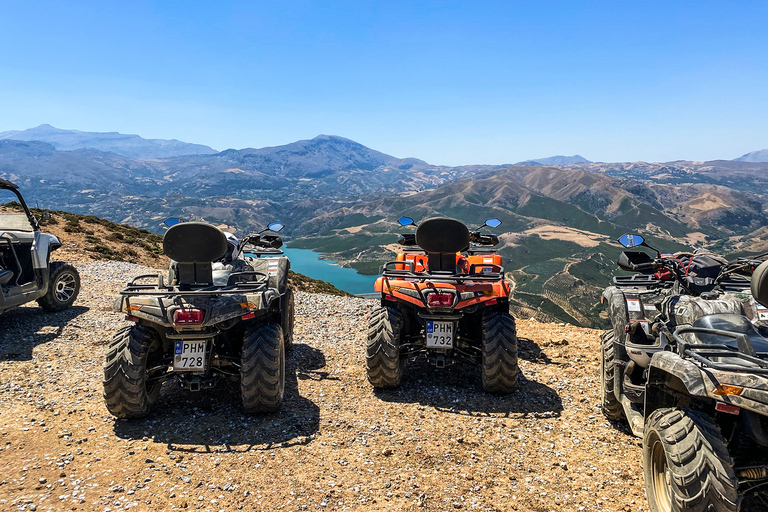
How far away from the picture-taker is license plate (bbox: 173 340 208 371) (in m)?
5.66

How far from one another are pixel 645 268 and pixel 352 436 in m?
4.68

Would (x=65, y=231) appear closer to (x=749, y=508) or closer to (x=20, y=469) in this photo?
(x=20, y=469)

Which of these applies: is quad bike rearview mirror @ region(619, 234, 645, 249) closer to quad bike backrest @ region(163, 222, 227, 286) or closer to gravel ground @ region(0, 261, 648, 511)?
gravel ground @ region(0, 261, 648, 511)

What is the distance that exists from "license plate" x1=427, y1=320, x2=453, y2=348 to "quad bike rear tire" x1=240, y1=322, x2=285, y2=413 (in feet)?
7.35

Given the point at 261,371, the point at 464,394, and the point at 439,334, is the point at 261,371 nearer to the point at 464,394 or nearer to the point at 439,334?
the point at 439,334

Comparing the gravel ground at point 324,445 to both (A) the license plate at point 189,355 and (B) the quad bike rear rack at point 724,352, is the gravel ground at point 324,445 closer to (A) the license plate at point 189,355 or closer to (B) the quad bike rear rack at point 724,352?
(A) the license plate at point 189,355

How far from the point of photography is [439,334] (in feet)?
22.1

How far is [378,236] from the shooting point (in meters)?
182

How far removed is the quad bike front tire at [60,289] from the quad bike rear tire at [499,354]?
10308 mm

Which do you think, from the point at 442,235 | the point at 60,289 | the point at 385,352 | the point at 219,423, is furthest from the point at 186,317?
the point at 60,289

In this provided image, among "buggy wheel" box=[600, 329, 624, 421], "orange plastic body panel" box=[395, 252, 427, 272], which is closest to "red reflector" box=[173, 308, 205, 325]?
"orange plastic body panel" box=[395, 252, 427, 272]

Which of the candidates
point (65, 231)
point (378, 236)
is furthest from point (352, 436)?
point (378, 236)

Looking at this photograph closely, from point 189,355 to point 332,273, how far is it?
112852 mm

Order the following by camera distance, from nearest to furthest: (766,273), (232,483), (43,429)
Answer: (766,273) → (232,483) → (43,429)
